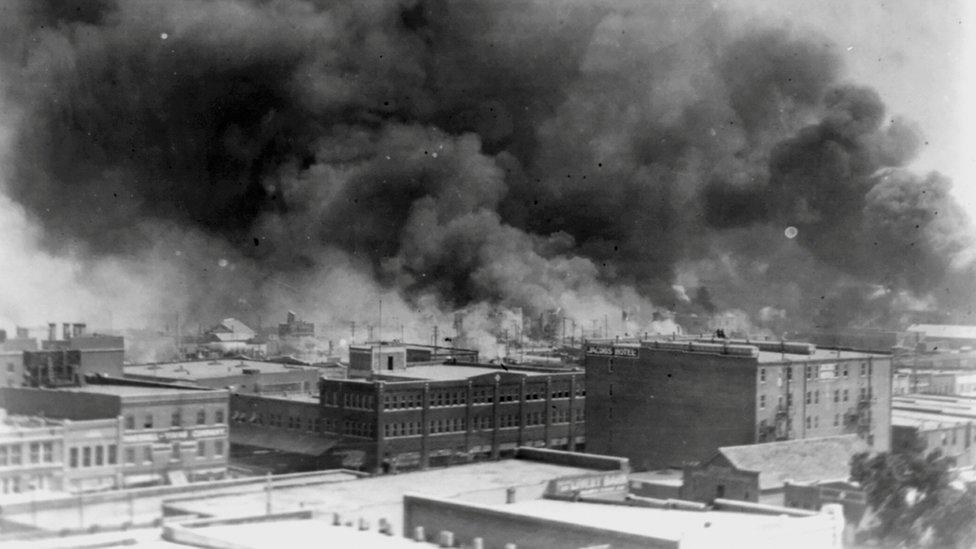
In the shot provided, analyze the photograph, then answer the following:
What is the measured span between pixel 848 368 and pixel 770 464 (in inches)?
334

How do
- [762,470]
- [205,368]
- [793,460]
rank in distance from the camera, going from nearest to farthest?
1. [762,470]
2. [793,460]
3. [205,368]

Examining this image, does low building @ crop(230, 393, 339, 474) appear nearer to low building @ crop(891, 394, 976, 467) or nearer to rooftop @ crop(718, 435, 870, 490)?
rooftop @ crop(718, 435, 870, 490)

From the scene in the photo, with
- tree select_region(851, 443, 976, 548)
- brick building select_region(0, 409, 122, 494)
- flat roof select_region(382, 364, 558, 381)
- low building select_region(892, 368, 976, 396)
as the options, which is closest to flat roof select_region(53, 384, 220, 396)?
brick building select_region(0, 409, 122, 494)

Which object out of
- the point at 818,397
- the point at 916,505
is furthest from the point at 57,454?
the point at 818,397

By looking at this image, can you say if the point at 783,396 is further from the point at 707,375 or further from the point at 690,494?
the point at 690,494

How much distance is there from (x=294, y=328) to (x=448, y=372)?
20666 millimetres

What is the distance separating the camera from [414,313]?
68.9 meters

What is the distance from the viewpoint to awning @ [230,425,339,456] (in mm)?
37719

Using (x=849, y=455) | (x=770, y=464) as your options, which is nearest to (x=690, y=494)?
(x=770, y=464)

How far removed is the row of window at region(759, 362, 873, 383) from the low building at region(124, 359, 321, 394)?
17.4m

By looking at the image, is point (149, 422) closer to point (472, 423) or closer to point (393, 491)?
point (393, 491)

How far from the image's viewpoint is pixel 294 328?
204 ft

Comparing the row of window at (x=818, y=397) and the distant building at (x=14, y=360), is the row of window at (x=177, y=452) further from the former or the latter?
the row of window at (x=818, y=397)

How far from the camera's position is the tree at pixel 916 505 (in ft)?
89.3
